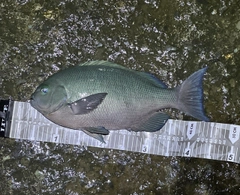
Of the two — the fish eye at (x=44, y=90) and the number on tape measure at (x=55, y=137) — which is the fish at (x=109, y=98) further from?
the number on tape measure at (x=55, y=137)

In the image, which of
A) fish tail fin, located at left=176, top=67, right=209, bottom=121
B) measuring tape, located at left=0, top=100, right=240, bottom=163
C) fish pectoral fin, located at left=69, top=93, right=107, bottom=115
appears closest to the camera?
fish pectoral fin, located at left=69, top=93, right=107, bottom=115

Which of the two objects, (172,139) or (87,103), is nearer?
(87,103)

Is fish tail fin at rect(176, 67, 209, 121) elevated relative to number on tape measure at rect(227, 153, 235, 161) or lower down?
elevated

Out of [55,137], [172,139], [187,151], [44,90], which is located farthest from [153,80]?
[55,137]

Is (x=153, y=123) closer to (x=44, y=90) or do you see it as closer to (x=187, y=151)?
(x=187, y=151)

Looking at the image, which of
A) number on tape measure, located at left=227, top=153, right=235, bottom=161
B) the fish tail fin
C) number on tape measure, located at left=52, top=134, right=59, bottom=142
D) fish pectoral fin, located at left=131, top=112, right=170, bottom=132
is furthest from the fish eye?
number on tape measure, located at left=227, top=153, right=235, bottom=161

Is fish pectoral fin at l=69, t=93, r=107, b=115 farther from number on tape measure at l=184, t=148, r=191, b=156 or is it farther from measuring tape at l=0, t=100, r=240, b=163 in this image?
number on tape measure at l=184, t=148, r=191, b=156

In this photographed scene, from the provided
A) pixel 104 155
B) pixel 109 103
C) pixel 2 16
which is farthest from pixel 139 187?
pixel 2 16
